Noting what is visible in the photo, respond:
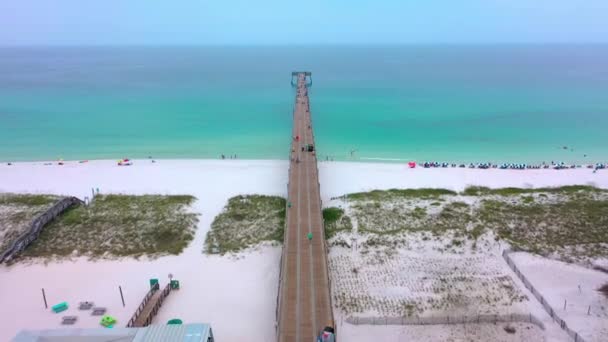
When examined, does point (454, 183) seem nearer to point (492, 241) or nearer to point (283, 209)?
point (492, 241)

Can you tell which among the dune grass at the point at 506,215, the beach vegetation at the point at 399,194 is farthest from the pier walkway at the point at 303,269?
the beach vegetation at the point at 399,194

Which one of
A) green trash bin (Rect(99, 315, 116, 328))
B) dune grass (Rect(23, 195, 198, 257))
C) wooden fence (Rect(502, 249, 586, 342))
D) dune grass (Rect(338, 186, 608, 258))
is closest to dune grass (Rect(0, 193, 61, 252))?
dune grass (Rect(23, 195, 198, 257))

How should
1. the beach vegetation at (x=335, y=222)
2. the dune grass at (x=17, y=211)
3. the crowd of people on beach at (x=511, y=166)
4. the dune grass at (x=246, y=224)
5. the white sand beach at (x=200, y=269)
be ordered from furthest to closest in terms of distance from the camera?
the crowd of people on beach at (x=511, y=166), the beach vegetation at (x=335, y=222), the dune grass at (x=17, y=211), the dune grass at (x=246, y=224), the white sand beach at (x=200, y=269)

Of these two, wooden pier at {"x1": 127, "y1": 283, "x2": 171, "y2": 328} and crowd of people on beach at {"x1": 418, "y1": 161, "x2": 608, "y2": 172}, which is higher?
crowd of people on beach at {"x1": 418, "y1": 161, "x2": 608, "y2": 172}

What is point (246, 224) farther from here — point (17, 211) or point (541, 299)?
point (541, 299)

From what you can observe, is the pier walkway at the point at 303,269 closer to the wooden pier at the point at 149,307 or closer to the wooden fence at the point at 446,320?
the wooden fence at the point at 446,320

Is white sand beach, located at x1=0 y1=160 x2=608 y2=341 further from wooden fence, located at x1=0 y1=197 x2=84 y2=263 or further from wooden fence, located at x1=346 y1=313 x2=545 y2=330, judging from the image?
wooden fence, located at x1=0 y1=197 x2=84 y2=263
